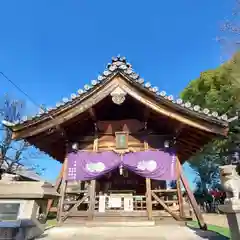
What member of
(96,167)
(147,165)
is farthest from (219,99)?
(96,167)

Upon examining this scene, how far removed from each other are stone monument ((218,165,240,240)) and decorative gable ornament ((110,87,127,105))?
425 centimetres

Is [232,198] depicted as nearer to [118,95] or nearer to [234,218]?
[234,218]

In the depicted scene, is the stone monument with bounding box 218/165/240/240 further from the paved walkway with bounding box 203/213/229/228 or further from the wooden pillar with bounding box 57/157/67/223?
the paved walkway with bounding box 203/213/229/228

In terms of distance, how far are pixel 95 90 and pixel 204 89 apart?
1682 cm

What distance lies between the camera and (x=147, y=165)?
28.7ft

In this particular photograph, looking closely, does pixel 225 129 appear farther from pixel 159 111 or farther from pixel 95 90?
A: pixel 95 90

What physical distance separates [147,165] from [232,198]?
3.92 metres

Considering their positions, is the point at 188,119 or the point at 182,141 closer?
the point at 188,119

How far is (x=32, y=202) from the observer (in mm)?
5090

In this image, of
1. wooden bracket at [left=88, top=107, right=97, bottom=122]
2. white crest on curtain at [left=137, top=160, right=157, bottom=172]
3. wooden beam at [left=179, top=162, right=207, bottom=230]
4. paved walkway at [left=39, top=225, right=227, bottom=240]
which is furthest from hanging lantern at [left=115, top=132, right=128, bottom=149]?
paved walkway at [left=39, top=225, right=227, bottom=240]

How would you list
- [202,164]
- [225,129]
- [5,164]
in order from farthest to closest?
[202,164]
[5,164]
[225,129]

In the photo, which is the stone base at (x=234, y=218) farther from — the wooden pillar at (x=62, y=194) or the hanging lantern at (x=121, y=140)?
the wooden pillar at (x=62, y=194)

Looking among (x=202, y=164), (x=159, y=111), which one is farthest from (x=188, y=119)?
(x=202, y=164)

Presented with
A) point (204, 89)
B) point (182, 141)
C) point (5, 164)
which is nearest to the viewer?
point (182, 141)
